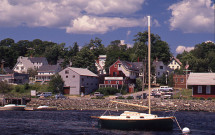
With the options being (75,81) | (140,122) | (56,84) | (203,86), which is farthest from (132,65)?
(140,122)

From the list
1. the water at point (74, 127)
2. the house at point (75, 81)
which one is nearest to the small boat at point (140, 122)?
the water at point (74, 127)

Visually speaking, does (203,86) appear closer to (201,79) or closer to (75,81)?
(201,79)

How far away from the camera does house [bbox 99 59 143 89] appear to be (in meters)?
103

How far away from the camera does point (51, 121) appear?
2066 inches

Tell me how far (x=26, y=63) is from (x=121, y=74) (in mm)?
71323

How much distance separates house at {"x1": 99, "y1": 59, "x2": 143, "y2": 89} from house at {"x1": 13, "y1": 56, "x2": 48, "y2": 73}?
59.7 metres

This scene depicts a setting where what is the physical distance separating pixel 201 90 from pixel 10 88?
5627 centimetres

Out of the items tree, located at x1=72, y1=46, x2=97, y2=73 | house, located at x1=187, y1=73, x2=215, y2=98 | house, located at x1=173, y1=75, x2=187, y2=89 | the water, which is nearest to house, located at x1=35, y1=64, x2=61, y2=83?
tree, located at x1=72, y1=46, x2=97, y2=73

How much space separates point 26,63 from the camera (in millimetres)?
162750

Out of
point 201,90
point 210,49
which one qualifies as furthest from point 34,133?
point 210,49

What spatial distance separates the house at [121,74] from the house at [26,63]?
59.7 metres

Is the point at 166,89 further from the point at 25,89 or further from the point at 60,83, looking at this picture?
the point at 25,89

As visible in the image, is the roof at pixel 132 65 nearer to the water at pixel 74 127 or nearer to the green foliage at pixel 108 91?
the green foliage at pixel 108 91

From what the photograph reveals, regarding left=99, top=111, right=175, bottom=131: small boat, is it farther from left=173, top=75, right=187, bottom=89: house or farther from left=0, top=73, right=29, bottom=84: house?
left=0, top=73, right=29, bottom=84: house
